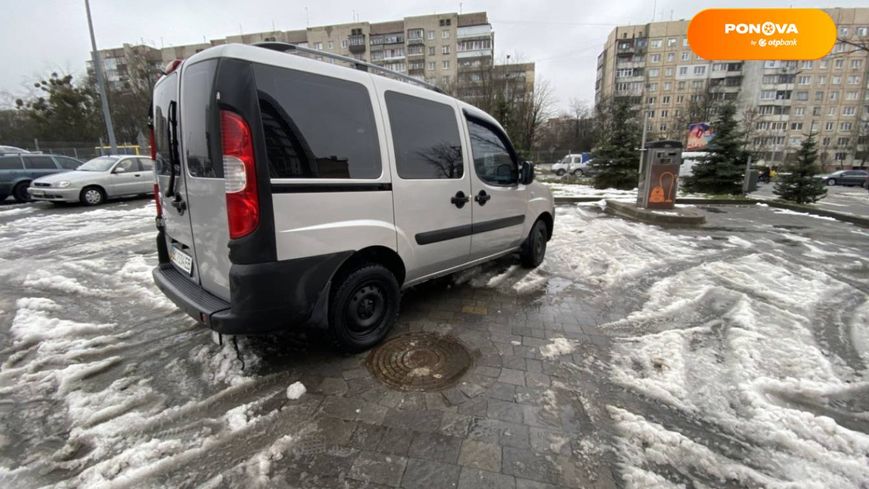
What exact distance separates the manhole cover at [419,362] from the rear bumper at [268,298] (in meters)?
0.64

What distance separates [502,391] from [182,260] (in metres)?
2.65

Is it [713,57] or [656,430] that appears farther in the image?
[713,57]

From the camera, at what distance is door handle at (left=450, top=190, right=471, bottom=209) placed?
140 inches

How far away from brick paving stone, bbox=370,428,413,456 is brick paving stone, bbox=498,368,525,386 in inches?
33.3

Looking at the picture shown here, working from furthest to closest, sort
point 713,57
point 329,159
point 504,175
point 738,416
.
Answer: point 713,57
point 504,175
point 329,159
point 738,416

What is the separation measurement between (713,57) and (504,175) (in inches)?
529

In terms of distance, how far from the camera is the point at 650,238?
7.35 m

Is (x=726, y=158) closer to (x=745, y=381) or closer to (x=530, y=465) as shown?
(x=745, y=381)

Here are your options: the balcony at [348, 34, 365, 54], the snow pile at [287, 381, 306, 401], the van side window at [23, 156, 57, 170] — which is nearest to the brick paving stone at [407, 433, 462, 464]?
the snow pile at [287, 381, 306, 401]

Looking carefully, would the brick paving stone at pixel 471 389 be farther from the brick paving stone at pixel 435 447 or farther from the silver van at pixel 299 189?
the silver van at pixel 299 189

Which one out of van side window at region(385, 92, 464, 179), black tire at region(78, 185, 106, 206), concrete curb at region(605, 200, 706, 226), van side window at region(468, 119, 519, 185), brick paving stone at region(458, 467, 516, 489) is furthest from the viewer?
black tire at region(78, 185, 106, 206)

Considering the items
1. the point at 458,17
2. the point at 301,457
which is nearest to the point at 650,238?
the point at 301,457

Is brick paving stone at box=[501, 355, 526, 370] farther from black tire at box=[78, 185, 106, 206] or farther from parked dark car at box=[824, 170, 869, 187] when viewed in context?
parked dark car at box=[824, 170, 869, 187]

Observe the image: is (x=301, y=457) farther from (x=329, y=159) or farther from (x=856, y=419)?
(x=856, y=419)
